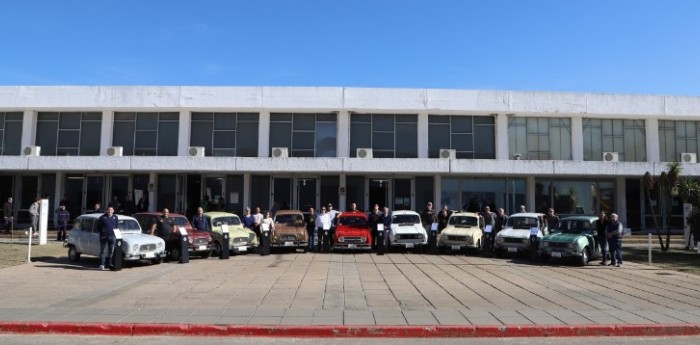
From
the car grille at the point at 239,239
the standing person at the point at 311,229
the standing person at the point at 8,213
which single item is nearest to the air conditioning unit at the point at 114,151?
the standing person at the point at 8,213

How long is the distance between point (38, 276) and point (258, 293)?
22.4 feet

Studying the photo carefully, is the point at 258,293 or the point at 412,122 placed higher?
the point at 412,122

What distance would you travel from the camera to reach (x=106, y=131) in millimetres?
28531

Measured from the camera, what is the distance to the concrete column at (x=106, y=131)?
28531 millimetres

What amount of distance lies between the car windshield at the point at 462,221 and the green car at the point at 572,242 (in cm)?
306

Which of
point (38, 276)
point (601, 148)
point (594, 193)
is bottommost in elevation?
point (38, 276)

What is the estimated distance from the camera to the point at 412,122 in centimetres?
2903

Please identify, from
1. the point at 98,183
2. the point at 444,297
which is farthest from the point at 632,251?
the point at 98,183

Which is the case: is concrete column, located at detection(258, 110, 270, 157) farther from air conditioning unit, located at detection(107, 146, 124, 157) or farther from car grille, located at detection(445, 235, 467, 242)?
car grille, located at detection(445, 235, 467, 242)

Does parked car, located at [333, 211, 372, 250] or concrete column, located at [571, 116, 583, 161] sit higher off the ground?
concrete column, located at [571, 116, 583, 161]

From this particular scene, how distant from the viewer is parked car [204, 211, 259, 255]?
64.0 feet

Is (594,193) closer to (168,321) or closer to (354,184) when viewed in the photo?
(354,184)

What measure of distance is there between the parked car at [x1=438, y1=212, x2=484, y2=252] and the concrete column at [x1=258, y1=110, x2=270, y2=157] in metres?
11.4

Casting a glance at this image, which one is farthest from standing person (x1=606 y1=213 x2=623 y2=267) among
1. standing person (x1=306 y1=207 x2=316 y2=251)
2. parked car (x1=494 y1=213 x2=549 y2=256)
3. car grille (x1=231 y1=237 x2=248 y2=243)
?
car grille (x1=231 y1=237 x2=248 y2=243)
